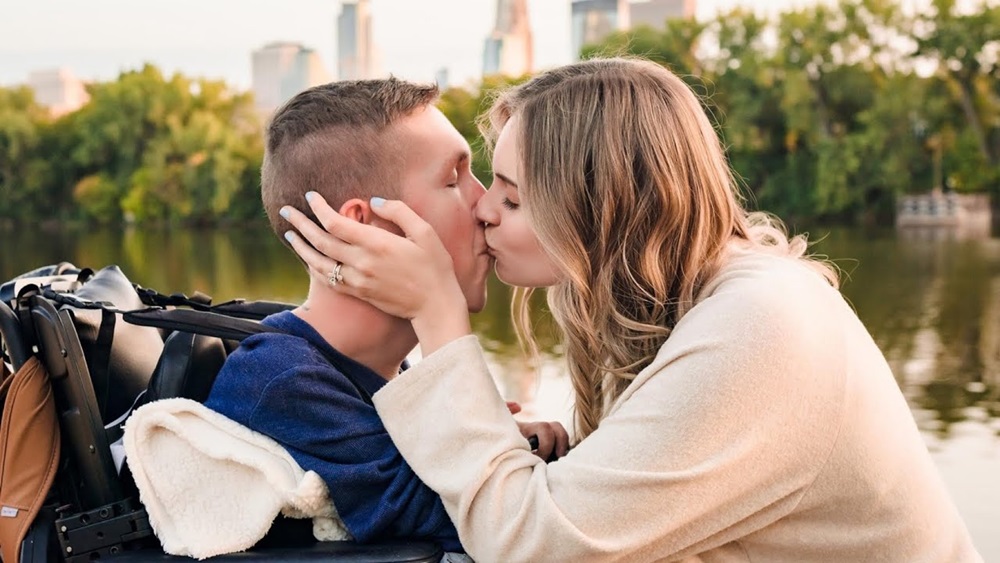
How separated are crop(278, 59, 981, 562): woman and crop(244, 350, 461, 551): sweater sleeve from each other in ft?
0.22

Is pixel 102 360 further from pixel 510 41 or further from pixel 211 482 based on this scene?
pixel 510 41

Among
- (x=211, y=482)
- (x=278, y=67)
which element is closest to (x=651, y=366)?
(x=211, y=482)

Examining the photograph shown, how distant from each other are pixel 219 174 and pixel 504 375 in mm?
40286

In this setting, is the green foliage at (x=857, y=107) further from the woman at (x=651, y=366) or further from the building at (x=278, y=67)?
the building at (x=278, y=67)

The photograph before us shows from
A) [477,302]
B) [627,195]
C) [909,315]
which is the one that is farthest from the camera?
[909,315]

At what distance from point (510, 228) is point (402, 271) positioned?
23 centimetres

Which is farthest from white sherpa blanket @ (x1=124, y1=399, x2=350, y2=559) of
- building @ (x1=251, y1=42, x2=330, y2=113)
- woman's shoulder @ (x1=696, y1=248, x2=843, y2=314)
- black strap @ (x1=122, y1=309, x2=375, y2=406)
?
building @ (x1=251, y1=42, x2=330, y2=113)

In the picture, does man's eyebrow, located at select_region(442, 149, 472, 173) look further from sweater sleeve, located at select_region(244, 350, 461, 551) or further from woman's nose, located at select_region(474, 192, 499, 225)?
sweater sleeve, located at select_region(244, 350, 461, 551)

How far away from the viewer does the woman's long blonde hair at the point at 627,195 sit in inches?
71.4

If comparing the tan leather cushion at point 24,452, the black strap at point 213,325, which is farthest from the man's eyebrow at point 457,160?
the tan leather cushion at point 24,452

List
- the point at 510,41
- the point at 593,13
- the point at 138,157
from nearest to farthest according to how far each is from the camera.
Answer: the point at 138,157 < the point at 510,41 < the point at 593,13

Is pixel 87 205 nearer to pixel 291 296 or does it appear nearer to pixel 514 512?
pixel 291 296

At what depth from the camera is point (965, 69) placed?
40.6 meters

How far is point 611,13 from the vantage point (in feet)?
381
